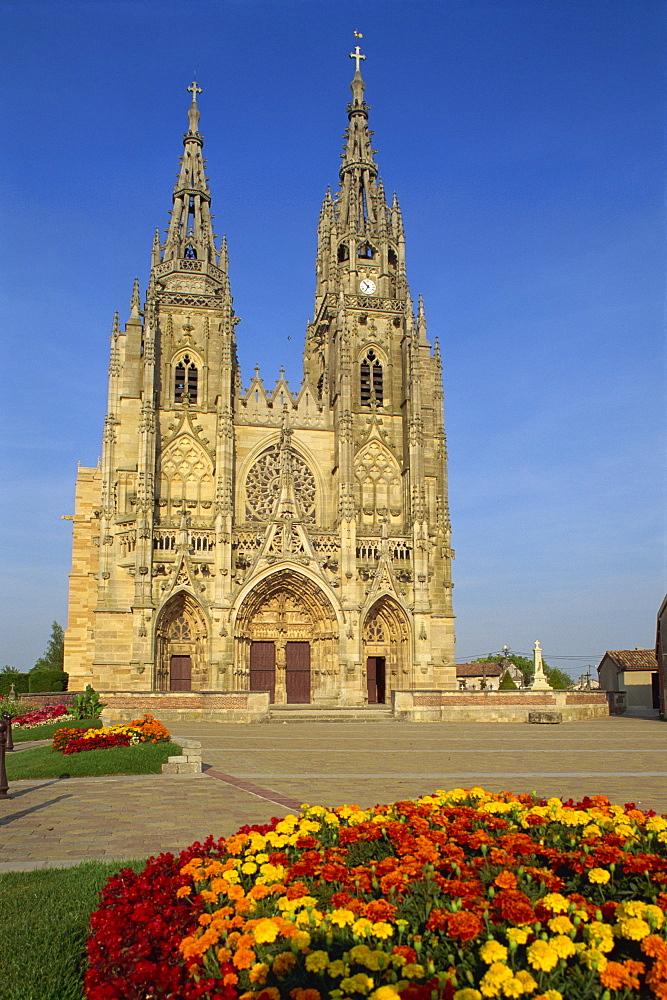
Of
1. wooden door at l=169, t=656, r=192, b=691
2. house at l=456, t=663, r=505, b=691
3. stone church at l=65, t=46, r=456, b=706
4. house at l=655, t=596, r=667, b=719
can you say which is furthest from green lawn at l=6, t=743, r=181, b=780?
house at l=456, t=663, r=505, b=691

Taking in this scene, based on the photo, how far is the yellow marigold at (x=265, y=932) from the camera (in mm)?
4531

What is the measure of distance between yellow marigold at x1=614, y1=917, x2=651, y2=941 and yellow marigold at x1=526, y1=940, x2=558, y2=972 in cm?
47

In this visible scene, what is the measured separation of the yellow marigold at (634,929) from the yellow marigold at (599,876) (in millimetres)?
686

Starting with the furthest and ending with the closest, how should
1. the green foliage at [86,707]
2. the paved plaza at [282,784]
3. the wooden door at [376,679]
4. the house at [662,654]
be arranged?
the wooden door at [376,679], the house at [662,654], the green foliage at [86,707], the paved plaza at [282,784]

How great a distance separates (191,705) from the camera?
29000 mm

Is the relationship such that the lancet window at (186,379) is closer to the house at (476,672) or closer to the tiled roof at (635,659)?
the tiled roof at (635,659)

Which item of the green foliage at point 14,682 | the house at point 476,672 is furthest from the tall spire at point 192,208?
the house at point 476,672

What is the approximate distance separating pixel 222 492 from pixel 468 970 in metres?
36.4

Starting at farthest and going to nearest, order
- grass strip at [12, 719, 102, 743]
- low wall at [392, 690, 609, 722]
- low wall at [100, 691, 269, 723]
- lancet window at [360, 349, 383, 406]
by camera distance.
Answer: lancet window at [360, 349, 383, 406]
low wall at [392, 690, 609, 722]
low wall at [100, 691, 269, 723]
grass strip at [12, 719, 102, 743]

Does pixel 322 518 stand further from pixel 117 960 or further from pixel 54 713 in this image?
pixel 117 960

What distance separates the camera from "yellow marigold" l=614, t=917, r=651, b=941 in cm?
426

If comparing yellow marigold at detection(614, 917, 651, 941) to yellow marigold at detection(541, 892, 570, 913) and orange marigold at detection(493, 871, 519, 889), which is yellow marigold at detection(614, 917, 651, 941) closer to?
yellow marigold at detection(541, 892, 570, 913)

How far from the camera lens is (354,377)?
4484 cm

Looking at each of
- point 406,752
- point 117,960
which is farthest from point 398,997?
point 406,752
